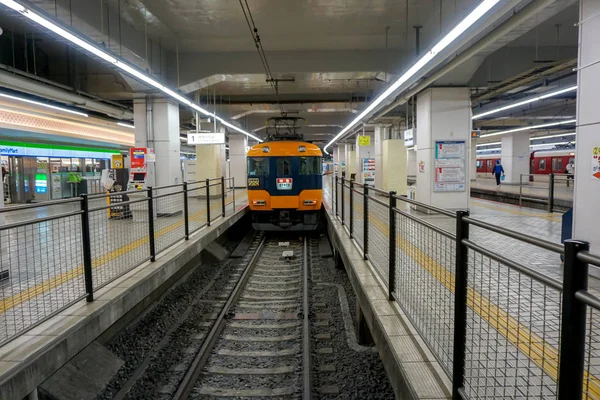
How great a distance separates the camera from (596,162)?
479 cm

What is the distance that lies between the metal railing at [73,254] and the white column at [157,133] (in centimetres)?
272

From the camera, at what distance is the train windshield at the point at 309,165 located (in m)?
11.8

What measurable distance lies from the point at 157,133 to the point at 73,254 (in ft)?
19.5

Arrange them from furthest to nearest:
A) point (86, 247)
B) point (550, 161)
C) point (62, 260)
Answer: point (550, 161)
point (62, 260)
point (86, 247)

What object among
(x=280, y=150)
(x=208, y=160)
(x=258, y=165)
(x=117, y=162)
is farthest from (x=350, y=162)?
(x=117, y=162)

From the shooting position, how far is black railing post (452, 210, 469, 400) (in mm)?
2260

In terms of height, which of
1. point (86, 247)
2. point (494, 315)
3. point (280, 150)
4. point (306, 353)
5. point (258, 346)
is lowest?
point (258, 346)

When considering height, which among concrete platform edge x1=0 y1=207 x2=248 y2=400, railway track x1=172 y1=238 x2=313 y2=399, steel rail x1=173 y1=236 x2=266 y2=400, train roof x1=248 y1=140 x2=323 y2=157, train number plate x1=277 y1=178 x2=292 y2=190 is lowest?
railway track x1=172 y1=238 x2=313 y2=399

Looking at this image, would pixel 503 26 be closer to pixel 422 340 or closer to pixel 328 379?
pixel 422 340

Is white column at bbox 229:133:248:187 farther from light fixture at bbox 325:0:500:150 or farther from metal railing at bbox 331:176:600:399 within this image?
metal railing at bbox 331:176:600:399

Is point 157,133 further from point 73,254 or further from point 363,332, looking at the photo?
point 363,332

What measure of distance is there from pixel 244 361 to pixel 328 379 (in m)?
1.04

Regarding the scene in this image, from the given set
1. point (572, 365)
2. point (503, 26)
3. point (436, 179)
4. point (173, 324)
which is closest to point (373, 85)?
point (436, 179)

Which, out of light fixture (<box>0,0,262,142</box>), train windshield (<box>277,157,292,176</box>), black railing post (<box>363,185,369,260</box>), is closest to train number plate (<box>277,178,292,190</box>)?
train windshield (<box>277,157,292,176</box>)
